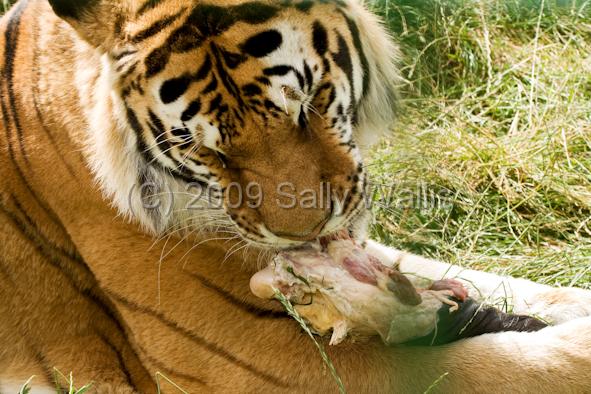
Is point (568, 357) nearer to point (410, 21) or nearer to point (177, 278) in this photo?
point (177, 278)

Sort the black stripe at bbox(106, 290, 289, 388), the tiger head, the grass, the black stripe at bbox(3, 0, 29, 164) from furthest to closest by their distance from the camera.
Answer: the grass
the black stripe at bbox(3, 0, 29, 164)
the black stripe at bbox(106, 290, 289, 388)
the tiger head

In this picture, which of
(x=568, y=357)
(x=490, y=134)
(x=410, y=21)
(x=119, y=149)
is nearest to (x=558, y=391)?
(x=568, y=357)

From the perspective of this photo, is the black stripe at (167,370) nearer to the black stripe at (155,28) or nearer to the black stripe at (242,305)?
the black stripe at (242,305)

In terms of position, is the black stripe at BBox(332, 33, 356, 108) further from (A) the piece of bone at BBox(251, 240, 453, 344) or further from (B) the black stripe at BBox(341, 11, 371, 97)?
(A) the piece of bone at BBox(251, 240, 453, 344)

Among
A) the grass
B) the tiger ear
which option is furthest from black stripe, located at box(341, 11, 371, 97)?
the tiger ear

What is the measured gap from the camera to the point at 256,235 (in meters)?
1.77

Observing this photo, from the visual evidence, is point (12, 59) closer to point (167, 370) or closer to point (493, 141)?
point (167, 370)

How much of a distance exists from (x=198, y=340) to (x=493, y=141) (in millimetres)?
1691

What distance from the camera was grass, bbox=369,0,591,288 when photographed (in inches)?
111

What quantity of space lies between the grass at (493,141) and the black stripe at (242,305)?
0.92 metres

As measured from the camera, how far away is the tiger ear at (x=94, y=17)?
1.72 m

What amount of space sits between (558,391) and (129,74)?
3.67 feet

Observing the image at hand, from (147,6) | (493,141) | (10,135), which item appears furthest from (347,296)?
(493,141)

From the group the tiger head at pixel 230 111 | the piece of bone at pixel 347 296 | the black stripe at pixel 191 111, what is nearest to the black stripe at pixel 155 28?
the tiger head at pixel 230 111
